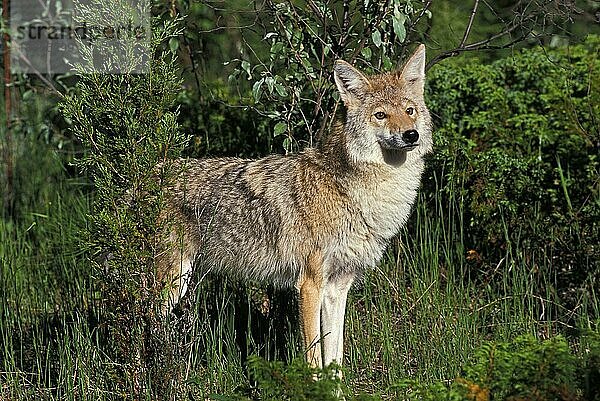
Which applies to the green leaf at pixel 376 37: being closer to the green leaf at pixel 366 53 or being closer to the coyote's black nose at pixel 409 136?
the green leaf at pixel 366 53

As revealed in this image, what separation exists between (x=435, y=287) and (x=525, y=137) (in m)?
1.66

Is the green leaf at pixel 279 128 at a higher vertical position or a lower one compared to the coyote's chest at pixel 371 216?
higher

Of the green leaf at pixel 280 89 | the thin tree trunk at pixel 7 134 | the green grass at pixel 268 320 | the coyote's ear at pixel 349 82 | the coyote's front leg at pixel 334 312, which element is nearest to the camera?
the green grass at pixel 268 320

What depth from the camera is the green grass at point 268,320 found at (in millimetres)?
4973

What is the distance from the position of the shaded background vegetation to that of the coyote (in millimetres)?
302

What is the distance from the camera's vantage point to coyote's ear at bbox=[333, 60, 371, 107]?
535 centimetres

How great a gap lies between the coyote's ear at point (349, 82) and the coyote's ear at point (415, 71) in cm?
25

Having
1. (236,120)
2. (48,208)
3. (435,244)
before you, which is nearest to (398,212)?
(435,244)

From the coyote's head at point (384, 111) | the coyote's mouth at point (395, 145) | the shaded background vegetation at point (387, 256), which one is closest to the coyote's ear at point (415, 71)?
the coyote's head at point (384, 111)

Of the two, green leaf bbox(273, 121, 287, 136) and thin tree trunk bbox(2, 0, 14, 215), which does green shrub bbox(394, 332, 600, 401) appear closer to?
green leaf bbox(273, 121, 287, 136)

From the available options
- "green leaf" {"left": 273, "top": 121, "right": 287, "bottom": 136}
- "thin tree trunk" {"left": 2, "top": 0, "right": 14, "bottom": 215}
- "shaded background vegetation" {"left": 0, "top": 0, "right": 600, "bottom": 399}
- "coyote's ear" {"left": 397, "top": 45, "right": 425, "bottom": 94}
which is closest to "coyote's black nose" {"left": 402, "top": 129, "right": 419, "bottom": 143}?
"coyote's ear" {"left": 397, "top": 45, "right": 425, "bottom": 94}

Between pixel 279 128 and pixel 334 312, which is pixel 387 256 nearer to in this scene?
pixel 334 312

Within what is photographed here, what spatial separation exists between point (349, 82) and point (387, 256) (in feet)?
5.49

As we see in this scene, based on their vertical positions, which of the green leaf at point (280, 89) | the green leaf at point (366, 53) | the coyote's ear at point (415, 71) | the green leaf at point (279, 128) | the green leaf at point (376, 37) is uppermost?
the green leaf at point (376, 37)
